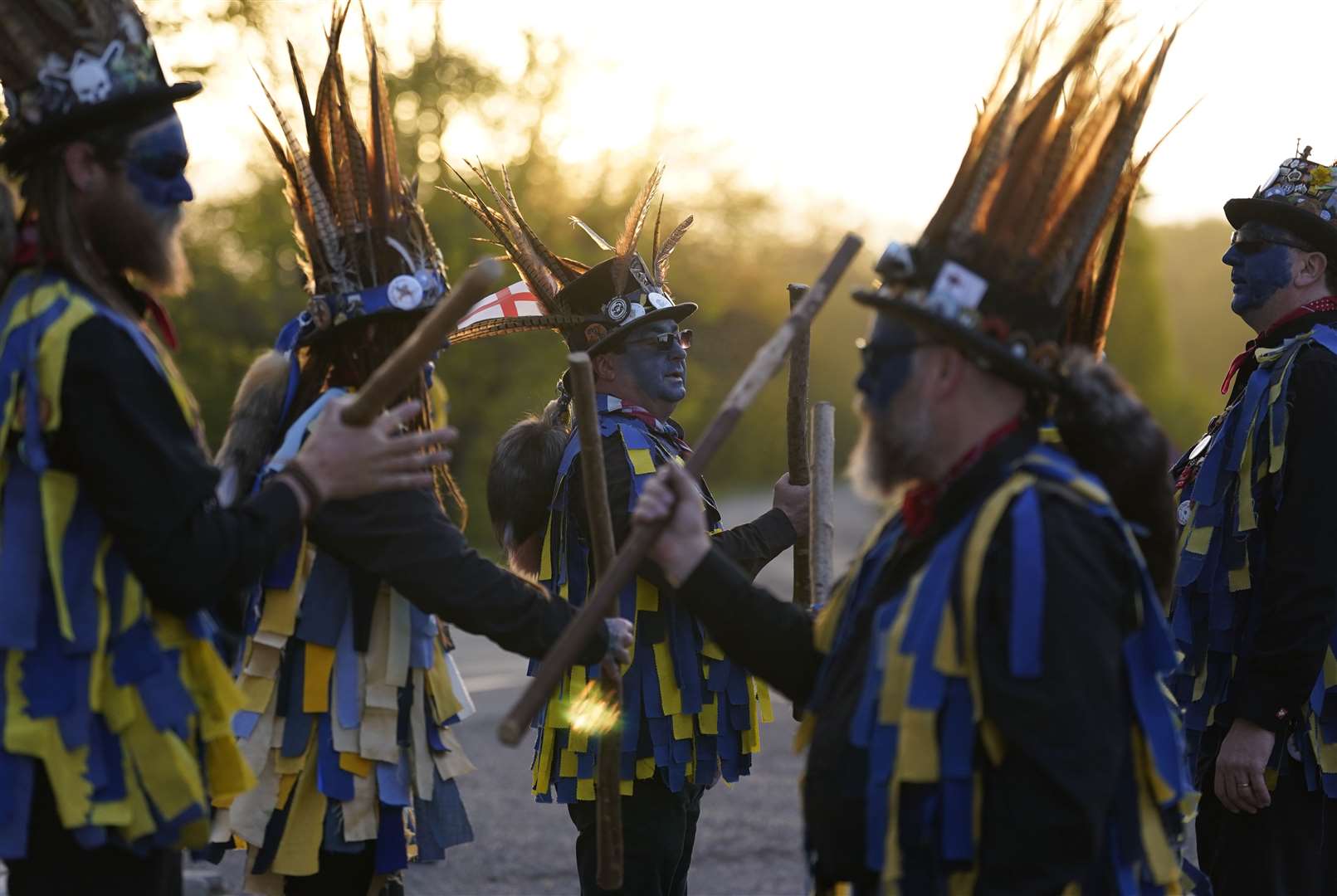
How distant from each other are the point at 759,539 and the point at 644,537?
171 centimetres

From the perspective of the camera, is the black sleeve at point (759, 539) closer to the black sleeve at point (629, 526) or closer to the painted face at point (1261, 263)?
the black sleeve at point (629, 526)

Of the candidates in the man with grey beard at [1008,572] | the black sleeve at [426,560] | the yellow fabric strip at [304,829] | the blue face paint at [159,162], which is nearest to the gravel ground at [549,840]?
the yellow fabric strip at [304,829]

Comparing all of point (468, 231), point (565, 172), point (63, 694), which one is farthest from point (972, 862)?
point (565, 172)

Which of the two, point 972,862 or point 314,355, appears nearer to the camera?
point 972,862

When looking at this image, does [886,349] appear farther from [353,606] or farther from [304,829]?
[304,829]

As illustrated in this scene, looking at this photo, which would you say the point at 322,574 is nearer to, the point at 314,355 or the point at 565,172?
the point at 314,355

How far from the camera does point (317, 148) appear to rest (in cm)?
341

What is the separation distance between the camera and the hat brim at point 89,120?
2521 mm

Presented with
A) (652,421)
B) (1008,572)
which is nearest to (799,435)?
(652,421)

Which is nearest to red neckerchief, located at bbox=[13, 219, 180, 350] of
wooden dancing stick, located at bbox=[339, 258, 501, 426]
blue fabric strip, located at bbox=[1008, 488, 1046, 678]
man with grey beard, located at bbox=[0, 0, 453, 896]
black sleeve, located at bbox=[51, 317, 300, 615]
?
man with grey beard, located at bbox=[0, 0, 453, 896]

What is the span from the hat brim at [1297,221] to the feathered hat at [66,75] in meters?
3.03

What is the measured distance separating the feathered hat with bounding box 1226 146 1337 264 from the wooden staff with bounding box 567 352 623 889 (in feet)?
7.00

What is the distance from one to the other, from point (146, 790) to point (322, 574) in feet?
2.80

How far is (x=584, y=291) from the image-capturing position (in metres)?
4.50
